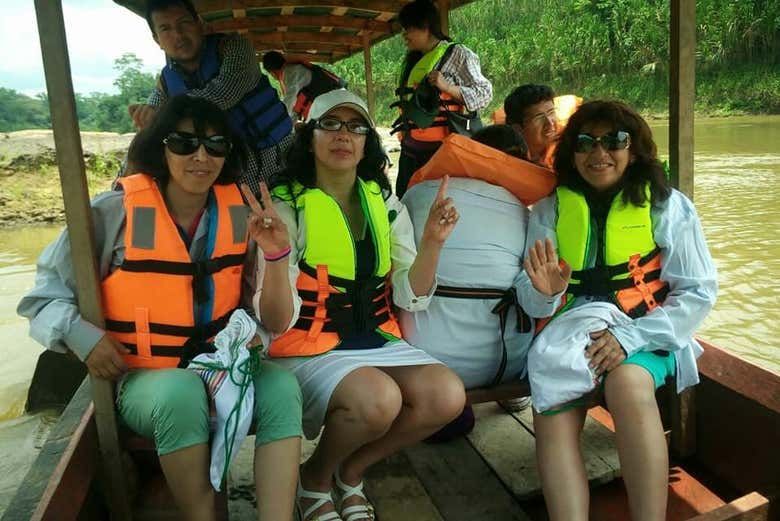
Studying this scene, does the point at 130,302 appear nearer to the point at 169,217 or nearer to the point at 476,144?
the point at 169,217

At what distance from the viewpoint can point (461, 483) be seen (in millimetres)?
2168

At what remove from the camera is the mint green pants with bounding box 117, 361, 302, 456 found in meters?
1.60

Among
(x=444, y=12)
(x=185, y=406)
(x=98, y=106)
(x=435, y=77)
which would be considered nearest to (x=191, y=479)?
(x=185, y=406)

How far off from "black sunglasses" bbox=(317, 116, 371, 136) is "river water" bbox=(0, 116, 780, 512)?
9.58 feet

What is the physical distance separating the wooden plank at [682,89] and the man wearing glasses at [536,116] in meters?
0.77

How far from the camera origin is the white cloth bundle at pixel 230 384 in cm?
162

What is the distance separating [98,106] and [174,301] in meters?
39.3

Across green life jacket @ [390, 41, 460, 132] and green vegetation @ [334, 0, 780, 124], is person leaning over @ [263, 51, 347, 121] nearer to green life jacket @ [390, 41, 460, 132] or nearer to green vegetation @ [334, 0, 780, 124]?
green life jacket @ [390, 41, 460, 132]

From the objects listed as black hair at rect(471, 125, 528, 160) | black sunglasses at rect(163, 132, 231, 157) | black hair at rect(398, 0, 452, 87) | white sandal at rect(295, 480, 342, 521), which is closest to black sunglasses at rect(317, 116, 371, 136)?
black sunglasses at rect(163, 132, 231, 157)

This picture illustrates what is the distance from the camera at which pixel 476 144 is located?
2.12m

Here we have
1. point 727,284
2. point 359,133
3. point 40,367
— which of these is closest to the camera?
point 359,133

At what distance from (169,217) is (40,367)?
10.5 feet

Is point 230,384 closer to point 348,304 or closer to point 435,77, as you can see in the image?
point 348,304

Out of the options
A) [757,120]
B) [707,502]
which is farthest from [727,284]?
[757,120]
